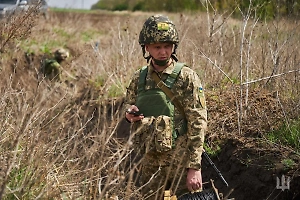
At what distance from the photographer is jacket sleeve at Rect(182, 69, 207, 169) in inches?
137

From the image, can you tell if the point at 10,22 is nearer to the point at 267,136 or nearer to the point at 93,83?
the point at 93,83

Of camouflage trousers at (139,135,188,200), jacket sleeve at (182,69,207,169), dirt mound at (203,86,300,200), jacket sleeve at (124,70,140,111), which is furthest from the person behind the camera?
dirt mound at (203,86,300,200)

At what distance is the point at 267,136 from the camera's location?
5336 millimetres

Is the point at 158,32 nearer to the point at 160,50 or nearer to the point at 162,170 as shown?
the point at 160,50

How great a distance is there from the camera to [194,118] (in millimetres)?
3492

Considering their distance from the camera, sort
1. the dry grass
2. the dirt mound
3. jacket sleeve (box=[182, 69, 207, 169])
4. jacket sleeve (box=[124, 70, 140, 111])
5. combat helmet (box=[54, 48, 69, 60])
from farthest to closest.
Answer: combat helmet (box=[54, 48, 69, 60]) < the dirt mound < jacket sleeve (box=[124, 70, 140, 111]) < jacket sleeve (box=[182, 69, 207, 169]) < the dry grass

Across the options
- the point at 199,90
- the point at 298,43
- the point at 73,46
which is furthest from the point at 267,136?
the point at 73,46

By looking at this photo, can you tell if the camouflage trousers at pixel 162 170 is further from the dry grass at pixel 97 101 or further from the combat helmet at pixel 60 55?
the combat helmet at pixel 60 55

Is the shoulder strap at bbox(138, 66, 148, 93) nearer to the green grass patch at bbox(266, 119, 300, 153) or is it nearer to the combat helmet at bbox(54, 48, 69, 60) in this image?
the green grass patch at bbox(266, 119, 300, 153)

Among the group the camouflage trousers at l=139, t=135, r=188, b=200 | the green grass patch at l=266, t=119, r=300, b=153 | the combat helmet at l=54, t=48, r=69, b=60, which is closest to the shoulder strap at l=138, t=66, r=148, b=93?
the camouflage trousers at l=139, t=135, r=188, b=200

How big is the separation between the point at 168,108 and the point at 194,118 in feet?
0.65

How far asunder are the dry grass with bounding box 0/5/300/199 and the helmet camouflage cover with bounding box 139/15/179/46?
54 cm

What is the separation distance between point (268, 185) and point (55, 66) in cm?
654

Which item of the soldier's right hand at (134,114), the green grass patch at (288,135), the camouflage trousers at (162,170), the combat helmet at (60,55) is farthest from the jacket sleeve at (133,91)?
the combat helmet at (60,55)
